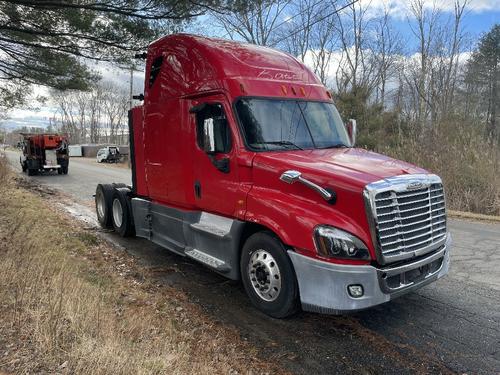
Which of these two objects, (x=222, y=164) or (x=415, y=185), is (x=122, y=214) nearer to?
(x=222, y=164)

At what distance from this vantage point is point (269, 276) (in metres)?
4.34

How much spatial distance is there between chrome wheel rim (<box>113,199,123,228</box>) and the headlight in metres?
5.28

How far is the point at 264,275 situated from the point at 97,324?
1.64 metres

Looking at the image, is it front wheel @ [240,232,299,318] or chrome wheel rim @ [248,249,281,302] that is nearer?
front wheel @ [240,232,299,318]

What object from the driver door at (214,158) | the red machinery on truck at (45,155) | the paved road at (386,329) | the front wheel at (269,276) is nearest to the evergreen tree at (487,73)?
the red machinery on truck at (45,155)

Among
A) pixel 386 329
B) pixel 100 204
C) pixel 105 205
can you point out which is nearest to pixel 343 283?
pixel 386 329

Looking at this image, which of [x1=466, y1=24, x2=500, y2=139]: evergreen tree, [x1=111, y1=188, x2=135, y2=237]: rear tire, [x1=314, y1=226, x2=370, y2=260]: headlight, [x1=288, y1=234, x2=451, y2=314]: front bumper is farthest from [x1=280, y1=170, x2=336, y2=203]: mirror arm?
[x1=466, y1=24, x2=500, y2=139]: evergreen tree

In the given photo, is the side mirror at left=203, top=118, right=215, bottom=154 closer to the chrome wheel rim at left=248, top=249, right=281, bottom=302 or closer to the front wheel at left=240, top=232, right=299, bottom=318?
the front wheel at left=240, top=232, right=299, bottom=318

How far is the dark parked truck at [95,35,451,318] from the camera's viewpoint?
382cm

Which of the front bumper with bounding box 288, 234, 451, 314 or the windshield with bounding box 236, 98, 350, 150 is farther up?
the windshield with bounding box 236, 98, 350, 150

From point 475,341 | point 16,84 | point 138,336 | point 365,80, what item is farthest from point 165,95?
point 365,80

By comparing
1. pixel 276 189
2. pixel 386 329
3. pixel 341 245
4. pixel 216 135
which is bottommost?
pixel 386 329

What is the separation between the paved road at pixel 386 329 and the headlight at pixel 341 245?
829mm

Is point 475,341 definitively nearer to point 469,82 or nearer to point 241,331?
point 241,331
